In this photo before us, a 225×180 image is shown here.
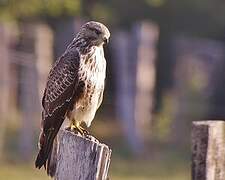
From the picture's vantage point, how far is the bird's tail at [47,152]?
5938mm

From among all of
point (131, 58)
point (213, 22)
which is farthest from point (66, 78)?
point (213, 22)

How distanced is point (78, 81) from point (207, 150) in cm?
181

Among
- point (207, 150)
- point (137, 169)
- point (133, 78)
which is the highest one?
point (133, 78)

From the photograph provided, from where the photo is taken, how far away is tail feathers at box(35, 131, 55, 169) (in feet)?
19.6

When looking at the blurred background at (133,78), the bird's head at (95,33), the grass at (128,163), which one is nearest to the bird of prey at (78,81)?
the bird's head at (95,33)

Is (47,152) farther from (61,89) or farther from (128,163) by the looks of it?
(128,163)

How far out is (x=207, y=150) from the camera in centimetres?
507

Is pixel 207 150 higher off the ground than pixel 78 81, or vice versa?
pixel 78 81

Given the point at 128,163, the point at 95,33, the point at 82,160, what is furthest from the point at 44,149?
the point at 128,163

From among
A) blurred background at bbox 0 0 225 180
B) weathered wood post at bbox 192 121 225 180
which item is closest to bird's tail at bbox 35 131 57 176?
weathered wood post at bbox 192 121 225 180

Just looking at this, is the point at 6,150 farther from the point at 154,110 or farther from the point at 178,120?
the point at 154,110

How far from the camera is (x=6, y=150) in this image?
47.8 ft

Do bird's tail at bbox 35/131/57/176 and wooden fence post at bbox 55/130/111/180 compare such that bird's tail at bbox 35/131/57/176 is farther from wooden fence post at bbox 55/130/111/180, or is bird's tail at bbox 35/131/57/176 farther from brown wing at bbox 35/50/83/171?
wooden fence post at bbox 55/130/111/180

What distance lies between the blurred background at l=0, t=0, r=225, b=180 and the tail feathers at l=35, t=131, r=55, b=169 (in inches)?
234
